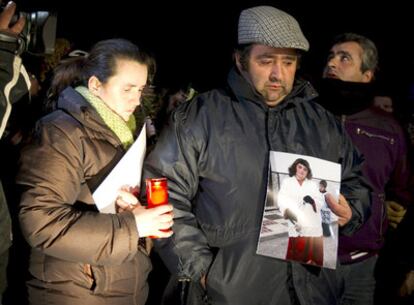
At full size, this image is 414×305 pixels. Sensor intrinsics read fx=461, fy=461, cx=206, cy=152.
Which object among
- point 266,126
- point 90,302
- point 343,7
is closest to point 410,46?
point 343,7

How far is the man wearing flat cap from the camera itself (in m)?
1.99

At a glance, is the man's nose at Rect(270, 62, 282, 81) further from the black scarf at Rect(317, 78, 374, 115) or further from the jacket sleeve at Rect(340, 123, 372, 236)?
the black scarf at Rect(317, 78, 374, 115)

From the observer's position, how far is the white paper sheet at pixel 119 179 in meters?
1.95

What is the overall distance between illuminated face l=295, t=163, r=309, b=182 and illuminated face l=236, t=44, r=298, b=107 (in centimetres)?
34

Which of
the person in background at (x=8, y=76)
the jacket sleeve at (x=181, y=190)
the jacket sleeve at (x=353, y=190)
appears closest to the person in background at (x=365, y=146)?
the jacket sleeve at (x=353, y=190)

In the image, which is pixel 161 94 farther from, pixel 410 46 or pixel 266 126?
pixel 410 46

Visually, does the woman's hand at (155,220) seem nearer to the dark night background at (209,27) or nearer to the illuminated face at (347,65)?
the illuminated face at (347,65)

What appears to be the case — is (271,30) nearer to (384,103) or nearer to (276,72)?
(276,72)

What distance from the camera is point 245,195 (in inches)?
78.9

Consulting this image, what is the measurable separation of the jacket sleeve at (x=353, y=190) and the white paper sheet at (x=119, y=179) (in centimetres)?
100

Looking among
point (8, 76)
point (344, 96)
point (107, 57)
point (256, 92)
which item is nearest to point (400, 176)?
point (344, 96)

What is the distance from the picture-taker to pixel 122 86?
2.19 metres

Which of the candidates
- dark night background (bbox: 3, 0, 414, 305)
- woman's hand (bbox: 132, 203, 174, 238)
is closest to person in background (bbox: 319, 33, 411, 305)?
woman's hand (bbox: 132, 203, 174, 238)

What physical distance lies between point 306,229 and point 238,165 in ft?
1.34
